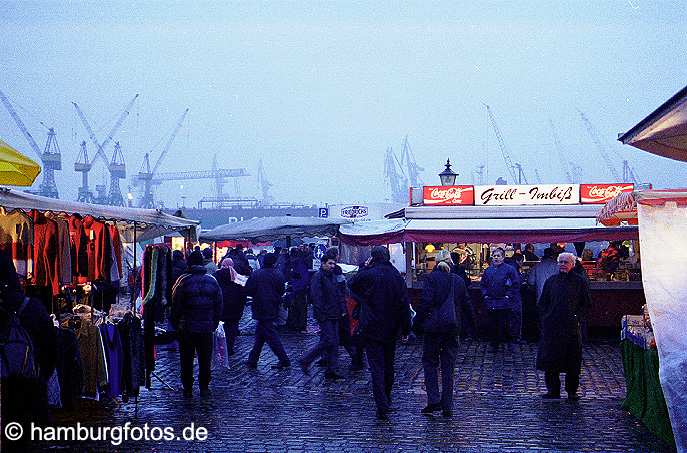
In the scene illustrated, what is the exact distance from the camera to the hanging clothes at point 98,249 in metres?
10.0

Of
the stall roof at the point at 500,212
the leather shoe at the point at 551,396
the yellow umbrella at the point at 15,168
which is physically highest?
the yellow umbrella at the point at 15,168

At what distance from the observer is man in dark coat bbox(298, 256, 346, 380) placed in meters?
11.4

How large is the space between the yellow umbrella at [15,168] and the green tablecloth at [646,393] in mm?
5611

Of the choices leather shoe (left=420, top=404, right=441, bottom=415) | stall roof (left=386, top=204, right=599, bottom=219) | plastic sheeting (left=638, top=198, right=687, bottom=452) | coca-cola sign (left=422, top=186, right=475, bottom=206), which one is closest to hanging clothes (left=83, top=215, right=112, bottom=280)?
leather shoe (left=420, top=404, right=441, bottom=415)

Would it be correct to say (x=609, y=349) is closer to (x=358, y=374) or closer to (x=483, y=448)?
(x=358, y=374)

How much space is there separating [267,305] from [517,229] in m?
6.35

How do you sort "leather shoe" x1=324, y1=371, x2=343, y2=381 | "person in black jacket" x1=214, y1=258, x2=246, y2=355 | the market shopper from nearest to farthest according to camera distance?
"leather shoe" x1=324, y1=371, x2=343, y2=381 → "person in black jacket" x1=214, y1=258, x2=246, y2=355 → the market shopper

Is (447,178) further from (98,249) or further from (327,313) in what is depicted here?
(98,249)

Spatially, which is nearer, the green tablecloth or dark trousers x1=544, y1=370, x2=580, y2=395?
the green tablecloth

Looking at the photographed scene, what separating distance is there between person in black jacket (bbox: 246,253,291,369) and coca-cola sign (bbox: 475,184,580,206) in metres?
7.49

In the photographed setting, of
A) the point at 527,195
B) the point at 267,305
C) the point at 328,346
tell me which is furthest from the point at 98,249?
the point at 527,195

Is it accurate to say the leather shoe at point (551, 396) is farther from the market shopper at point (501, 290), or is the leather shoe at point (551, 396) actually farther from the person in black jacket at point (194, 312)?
the market shopper at point (501, 290)

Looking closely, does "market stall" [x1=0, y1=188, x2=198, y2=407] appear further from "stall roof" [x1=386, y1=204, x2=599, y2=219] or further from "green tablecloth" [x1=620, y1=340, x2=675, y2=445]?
"stall roof" [x1=386, y1=204, x2=599, y2=219]

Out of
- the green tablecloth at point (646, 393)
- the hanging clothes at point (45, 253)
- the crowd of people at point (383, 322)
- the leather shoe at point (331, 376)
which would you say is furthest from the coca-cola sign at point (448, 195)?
the hanging clothes at point (45, 253)
